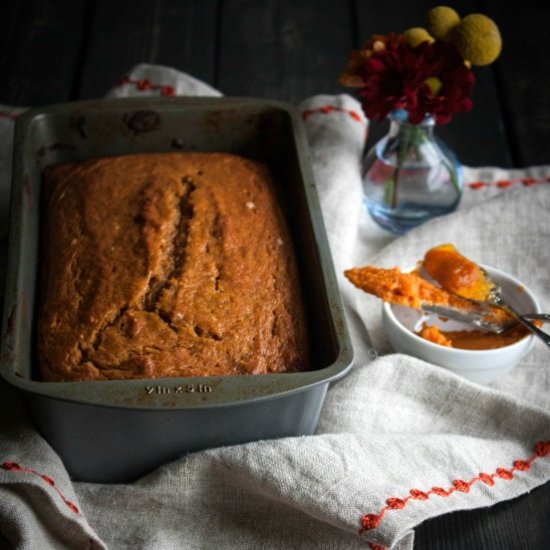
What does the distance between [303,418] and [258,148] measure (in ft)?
2.48

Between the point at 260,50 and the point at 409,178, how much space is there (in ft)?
2.66

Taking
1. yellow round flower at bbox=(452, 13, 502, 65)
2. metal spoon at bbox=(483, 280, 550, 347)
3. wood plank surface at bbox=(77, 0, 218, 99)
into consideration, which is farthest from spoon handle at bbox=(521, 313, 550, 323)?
wood plank surface at bbox=(77, 0, 218, 99)

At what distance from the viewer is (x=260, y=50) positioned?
280 centimetres

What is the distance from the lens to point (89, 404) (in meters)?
1.42

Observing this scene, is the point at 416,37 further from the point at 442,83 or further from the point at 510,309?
the point at 510,309

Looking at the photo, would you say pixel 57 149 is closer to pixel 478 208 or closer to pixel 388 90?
pixel 388 90

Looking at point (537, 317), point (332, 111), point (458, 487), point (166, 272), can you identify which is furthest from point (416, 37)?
point (458, 487)

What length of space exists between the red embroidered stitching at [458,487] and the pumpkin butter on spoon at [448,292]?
0.24 metres

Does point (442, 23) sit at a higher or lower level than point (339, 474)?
higher

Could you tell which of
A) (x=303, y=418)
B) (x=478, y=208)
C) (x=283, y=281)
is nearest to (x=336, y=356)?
(x=303, y=418)

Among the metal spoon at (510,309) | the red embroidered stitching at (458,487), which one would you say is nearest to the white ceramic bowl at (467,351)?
the metal spoon at (510,309)

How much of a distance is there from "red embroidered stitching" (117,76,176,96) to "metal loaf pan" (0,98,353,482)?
0.37m

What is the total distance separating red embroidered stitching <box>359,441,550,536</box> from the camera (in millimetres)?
1530

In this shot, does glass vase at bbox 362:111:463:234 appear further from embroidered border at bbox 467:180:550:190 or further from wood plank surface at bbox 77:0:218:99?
wood plank surface at bbox 77:0:218:99
